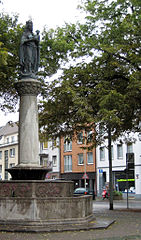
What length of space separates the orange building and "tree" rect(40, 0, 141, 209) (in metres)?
32.7

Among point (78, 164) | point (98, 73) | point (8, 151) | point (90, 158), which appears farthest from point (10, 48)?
point (8, 151)

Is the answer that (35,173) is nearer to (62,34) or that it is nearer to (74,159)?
(62,34)

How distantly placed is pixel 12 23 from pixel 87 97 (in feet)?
21.9

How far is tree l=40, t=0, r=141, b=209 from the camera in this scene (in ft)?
65.0

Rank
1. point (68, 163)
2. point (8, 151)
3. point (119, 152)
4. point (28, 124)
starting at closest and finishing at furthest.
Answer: point (28, 124) < point (119, 152) < point (68, 163) < point (8, 151)

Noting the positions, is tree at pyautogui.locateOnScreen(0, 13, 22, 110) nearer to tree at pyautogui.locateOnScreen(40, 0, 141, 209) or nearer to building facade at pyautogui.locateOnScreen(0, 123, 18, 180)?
tree at pyautogui.locateOnScreen(40, 0, 141, 209)

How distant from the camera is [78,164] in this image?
6078 centimetres

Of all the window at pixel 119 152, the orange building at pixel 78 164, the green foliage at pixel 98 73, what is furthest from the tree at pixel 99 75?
the orange building at pixel 78 164

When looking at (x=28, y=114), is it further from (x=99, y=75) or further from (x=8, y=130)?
(x=8, y=130)

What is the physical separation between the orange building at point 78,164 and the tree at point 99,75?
32746mm

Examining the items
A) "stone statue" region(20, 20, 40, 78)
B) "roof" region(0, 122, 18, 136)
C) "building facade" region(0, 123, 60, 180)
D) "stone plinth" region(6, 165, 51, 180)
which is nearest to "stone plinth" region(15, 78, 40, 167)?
"stone plinth" region(6, 165, 51, 180)

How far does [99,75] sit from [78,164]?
4016 cm

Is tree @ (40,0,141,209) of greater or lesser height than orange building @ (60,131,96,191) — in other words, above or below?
above

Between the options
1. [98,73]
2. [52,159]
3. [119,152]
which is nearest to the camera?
[98,73]
